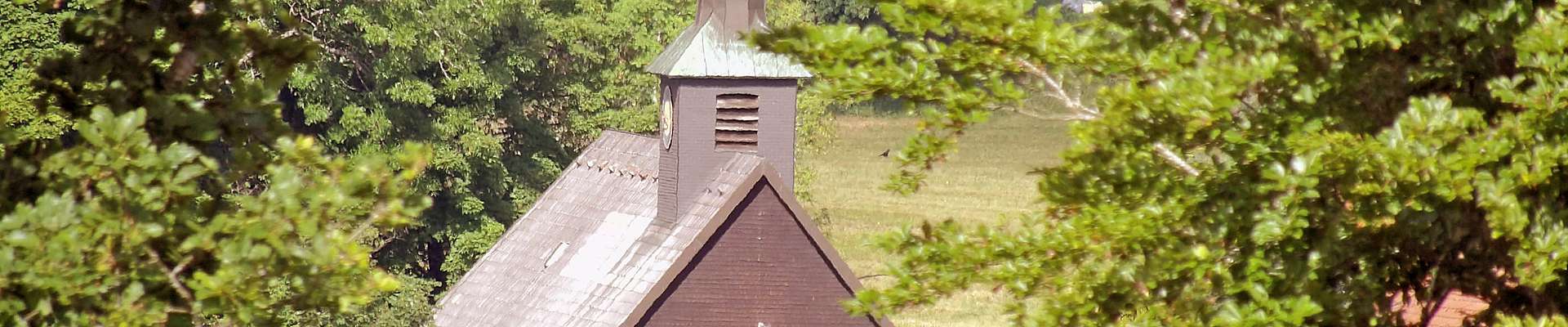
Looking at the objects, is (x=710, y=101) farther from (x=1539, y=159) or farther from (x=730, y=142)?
(x=1539, y=159)

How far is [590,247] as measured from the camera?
30484 millimetres

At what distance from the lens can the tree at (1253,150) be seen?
27.2ft

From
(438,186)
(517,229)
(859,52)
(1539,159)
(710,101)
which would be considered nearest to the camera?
(1539,159)

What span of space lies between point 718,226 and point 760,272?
0.90 meters

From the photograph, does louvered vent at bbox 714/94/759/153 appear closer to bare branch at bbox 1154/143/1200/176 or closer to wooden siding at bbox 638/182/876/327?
wooden siding at bbox 638/182/876/327

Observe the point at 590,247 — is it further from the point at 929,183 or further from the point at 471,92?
the point at 929,183

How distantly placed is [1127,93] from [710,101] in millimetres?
19745

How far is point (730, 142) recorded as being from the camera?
28.7m

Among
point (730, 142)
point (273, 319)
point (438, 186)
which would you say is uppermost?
point (273, 319)

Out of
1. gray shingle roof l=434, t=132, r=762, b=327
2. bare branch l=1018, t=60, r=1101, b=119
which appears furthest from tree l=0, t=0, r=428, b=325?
gray shingle roof l=434, t=132, r=762, b=327

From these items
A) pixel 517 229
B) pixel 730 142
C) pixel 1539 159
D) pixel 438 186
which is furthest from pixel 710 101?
pixel 1539 159

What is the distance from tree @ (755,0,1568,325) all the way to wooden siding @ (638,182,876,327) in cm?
1770

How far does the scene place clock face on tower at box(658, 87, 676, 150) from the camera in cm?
2906

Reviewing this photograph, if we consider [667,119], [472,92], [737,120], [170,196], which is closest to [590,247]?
[667,119]
